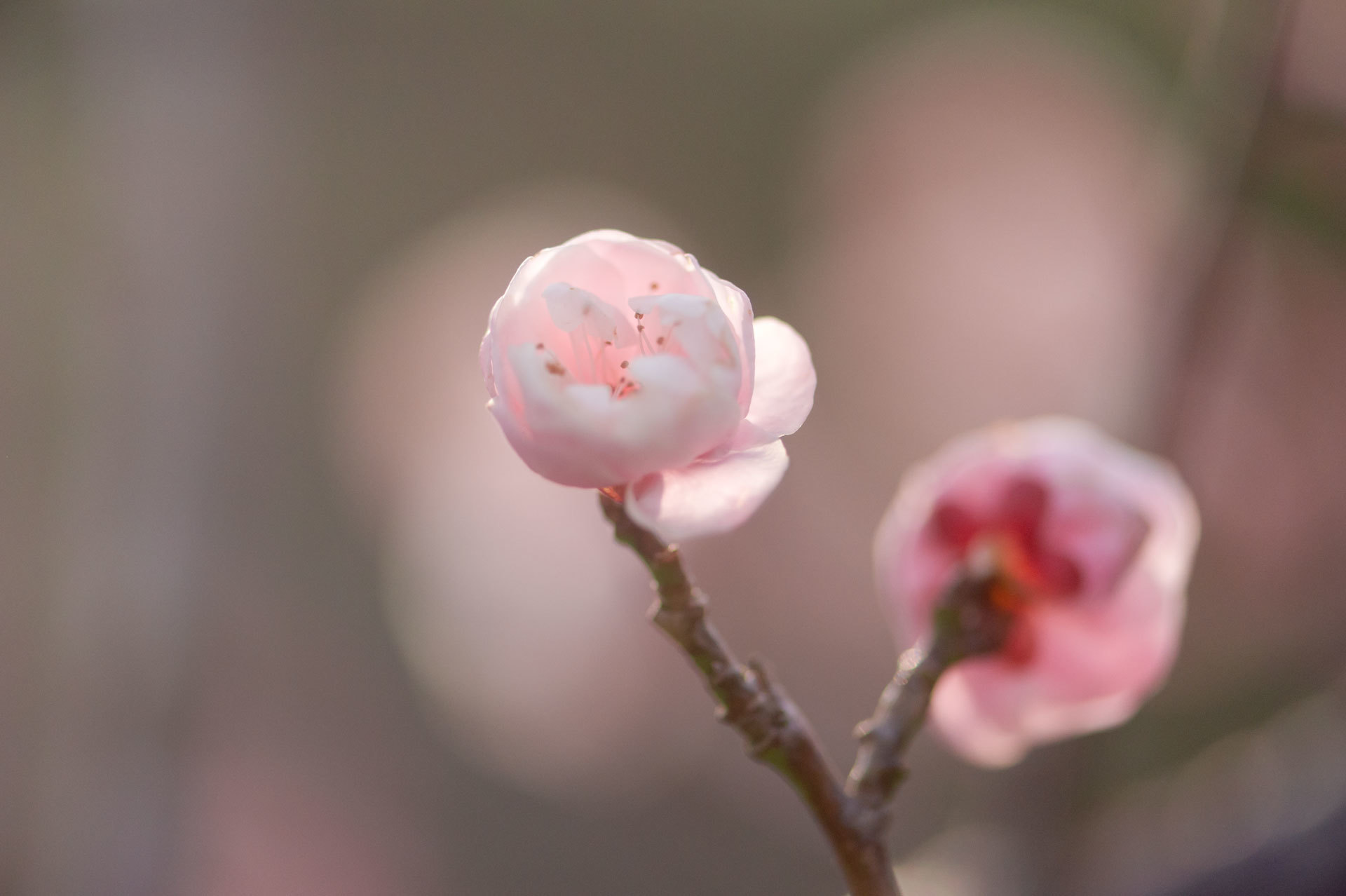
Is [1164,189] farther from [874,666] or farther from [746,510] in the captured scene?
[874,666]

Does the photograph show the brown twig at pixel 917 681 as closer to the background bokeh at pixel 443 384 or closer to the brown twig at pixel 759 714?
the brown twig at pixel 759 714

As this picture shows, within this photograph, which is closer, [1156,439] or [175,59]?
[1156,439]

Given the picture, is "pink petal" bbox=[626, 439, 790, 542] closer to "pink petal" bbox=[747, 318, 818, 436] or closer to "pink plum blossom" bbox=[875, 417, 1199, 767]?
"pink petal" bbox=[747, 318, 818, 436]

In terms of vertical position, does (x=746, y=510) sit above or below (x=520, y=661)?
above

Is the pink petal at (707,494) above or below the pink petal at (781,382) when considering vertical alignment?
below

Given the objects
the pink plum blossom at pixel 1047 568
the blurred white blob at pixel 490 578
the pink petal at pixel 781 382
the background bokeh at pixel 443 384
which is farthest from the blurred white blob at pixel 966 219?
the pink petal at pixel 781 382

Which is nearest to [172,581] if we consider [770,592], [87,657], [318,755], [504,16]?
[87,657]
